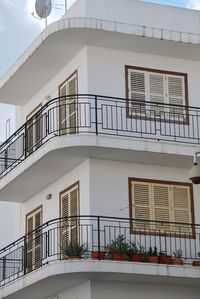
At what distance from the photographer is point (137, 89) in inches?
1112

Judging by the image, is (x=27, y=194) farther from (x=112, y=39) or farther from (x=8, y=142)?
(x=112, y=39)

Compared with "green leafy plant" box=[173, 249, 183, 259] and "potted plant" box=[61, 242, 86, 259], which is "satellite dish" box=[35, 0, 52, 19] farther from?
"green leafy plant" box=[173, 249, 183, 259]

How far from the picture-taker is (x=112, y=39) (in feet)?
91.2

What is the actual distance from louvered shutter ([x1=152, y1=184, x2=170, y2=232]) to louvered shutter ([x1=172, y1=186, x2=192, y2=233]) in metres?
0.19

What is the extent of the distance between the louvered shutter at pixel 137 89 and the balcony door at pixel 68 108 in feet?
5.51

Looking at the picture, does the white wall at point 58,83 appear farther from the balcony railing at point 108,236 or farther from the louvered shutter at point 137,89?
the balcony railing at point 108,236

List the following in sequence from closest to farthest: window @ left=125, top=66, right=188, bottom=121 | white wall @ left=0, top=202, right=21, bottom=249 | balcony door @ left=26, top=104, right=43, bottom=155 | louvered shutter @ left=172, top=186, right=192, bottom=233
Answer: louvered shutter @ left=172, top=186, right=192, bottom=233 < window @ left=125, top=66, right=188, bottom=121 < balcony door @ left=26, top=104, right=43, bottom=155 < white wall @ left=0, top=202, right=21, bottom=249

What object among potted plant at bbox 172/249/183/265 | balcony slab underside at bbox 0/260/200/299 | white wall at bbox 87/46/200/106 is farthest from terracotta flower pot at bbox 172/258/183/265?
white wall at bbox 87/46/200/106

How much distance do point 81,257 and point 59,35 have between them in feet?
21.7

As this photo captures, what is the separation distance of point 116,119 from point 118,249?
4047 millimetres

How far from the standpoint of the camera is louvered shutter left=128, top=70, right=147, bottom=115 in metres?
27.9

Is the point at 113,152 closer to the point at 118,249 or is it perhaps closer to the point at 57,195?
the point at 118,249

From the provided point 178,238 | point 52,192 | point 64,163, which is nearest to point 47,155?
point 64,163

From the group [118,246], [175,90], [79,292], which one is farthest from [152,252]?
[175,90]
